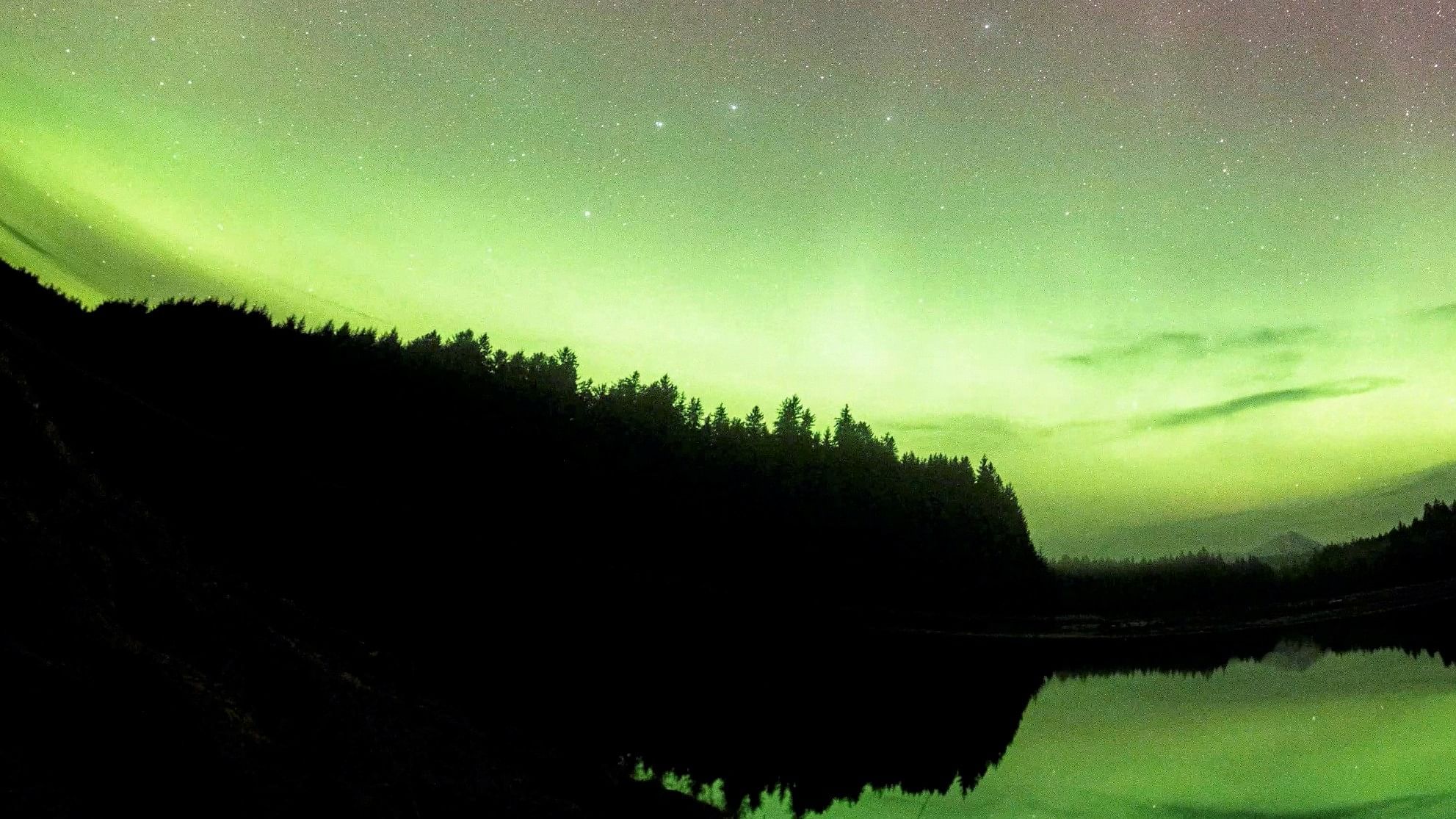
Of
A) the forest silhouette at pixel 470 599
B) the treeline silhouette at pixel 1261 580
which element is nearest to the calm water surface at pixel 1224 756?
the forest silhouette at pixel 470 599

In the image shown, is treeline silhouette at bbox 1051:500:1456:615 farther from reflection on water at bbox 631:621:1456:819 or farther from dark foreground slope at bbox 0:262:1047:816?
reflection on water at bbox 631:621:1456:819

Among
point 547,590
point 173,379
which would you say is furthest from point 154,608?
point 173,379

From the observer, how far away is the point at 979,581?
340 ft

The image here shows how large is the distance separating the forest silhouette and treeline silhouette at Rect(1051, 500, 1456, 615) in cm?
82

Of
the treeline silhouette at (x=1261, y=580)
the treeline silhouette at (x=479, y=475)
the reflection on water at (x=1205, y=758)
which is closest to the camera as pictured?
the reflection on water at (x=1205, y=758)

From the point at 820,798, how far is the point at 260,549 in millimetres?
16164

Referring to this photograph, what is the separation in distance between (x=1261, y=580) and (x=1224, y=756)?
377 ft

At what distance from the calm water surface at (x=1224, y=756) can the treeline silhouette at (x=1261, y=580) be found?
71373 mm

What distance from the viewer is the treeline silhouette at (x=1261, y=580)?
349ft

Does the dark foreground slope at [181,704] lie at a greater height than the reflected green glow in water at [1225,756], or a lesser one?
greater

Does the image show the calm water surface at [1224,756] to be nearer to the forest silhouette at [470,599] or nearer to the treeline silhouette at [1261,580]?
the forest silhouette at [470,599]

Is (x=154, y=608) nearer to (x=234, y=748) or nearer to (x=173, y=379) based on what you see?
(x=234, y=748)

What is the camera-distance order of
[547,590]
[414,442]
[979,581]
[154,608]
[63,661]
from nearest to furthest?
[63,661], [154,608], [547,590], [414,442], [979,581]

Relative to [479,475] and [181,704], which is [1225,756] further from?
[479,475]
